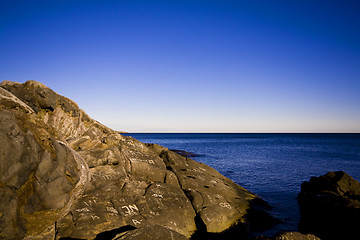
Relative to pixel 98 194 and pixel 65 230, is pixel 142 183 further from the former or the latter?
pixel 65 230

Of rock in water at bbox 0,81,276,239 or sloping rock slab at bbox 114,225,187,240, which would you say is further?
rock in water at bbox 0,81,276,239

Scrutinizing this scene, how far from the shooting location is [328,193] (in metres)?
18.2

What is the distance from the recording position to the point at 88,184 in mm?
10797

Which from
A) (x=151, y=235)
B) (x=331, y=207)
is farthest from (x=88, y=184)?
(x=331, y=207)

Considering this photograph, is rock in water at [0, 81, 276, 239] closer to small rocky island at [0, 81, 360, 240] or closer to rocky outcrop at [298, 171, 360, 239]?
small rocky island at [0, 81, 360, 240]

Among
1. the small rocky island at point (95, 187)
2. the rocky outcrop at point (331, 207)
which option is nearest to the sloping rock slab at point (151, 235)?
the small rocky island at point (95, 187)

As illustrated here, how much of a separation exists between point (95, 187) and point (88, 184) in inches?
28.5

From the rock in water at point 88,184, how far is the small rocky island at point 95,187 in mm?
33

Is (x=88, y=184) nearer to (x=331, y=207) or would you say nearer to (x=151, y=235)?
(x=151, y=235)

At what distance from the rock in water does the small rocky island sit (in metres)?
0.03

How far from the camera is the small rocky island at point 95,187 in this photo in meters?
6.74

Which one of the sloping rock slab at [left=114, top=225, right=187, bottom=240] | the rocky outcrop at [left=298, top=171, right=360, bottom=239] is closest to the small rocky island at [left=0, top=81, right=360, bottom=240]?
the sloping rock slab at [left=114, top=225, right=187, bottom=240]

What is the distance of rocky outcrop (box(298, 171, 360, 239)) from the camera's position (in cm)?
1314

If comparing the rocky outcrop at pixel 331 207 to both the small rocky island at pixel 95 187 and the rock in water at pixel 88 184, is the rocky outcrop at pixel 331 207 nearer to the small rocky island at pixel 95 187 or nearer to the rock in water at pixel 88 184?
the small rocky island at pixel 95 187
